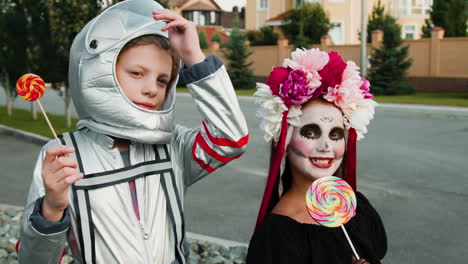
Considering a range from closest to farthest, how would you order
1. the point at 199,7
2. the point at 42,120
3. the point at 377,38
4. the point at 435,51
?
1. the point at 42,120
2. the point at 435,51
3. the point at 377,38
4. the point at 199,7

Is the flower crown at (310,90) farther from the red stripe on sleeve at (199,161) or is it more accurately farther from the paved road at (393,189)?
the paved road at (393,189)

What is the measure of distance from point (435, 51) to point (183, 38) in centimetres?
2540

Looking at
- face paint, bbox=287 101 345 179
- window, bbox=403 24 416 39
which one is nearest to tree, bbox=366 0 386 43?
window, bbox=403 24 416 39

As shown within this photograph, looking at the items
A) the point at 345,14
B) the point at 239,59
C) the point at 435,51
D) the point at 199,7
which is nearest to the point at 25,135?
the point at 239,59

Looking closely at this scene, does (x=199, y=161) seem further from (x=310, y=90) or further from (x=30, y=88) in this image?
(x=30, y=88)

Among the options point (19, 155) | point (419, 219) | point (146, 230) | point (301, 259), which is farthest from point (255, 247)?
point (19, 155)

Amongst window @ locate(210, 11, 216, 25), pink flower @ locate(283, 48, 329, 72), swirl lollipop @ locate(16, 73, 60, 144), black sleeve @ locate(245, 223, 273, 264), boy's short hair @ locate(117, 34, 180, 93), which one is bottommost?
black sleeve @ locate(245, 223, 273, 264)

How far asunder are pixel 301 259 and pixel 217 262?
2.31 metres

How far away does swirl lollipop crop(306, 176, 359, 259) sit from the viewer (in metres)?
2.27

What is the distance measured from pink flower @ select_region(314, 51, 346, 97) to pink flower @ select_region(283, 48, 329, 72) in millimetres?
28

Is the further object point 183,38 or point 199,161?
point 199,161

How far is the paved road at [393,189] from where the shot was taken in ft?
18.8

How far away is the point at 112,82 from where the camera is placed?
7.61ft

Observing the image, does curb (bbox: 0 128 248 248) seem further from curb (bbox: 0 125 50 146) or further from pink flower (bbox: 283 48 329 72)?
pink flower (bbox: 283 48 329 72)
